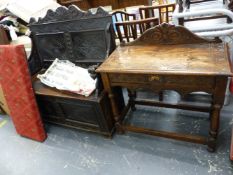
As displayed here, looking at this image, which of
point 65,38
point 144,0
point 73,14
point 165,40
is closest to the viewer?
point 165,40

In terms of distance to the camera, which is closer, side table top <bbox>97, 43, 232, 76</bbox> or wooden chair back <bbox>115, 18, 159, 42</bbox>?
side table top <bbox>97, 43, 232, 76</bbox>

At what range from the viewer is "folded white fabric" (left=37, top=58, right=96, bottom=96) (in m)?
1.73

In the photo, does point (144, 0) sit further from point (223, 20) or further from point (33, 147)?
point (33, 147)

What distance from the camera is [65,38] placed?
2.03 m

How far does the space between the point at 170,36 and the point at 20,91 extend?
1.38 m

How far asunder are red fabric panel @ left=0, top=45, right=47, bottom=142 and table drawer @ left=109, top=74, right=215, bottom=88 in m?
0.81

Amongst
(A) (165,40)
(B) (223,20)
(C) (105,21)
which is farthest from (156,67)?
(B) (223,20)

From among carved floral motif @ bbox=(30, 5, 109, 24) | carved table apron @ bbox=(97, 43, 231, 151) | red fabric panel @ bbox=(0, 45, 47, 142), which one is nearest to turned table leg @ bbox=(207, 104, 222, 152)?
carved table apron @ bbox=(97, 43, 231, 151)

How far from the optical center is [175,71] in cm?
126

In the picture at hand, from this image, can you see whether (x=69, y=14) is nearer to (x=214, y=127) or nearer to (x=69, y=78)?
(x=69, y=78)

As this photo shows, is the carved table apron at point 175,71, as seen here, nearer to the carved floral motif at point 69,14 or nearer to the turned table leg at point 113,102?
the turned table leg at point 113,102

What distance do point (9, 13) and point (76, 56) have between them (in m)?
1.40

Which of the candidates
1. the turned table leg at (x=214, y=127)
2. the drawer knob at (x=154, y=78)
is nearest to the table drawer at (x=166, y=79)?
the drawer knob at (x=154, y=78)

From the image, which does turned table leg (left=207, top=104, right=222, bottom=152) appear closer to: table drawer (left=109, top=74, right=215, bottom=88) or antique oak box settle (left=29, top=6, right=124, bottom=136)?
table drawer (left=109, top=74, right=215, bottom=88)
